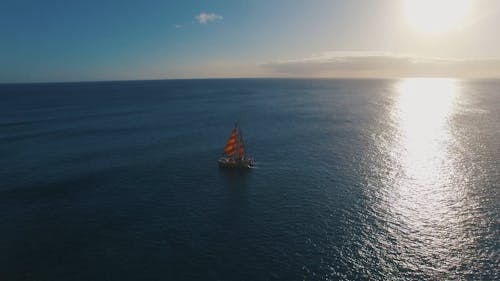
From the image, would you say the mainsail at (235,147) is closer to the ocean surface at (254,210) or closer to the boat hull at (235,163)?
the boat hull at (235,163)

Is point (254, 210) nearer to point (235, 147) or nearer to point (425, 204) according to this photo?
point (235, 147)

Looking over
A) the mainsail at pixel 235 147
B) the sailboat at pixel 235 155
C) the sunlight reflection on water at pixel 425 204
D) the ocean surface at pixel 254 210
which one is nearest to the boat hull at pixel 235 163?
the sailboat at pixel 235 155

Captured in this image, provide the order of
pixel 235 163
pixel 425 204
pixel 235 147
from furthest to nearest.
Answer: pixel 235 147
pixel 235 163
pixel 425 204

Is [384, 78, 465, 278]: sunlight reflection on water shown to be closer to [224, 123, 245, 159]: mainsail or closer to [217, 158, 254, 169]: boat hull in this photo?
[217, 158, 254, 169]: boat hull

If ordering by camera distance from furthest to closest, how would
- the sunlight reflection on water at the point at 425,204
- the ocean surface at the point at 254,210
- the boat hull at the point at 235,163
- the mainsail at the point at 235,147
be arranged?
the mainsail at the point at 235,147 → the boat hull at the point at 235,163 → the sunlight reflection on water at the point at 425,204 → the ocean surface at the point at 254,210

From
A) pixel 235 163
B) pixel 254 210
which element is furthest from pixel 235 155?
pixel 254 210

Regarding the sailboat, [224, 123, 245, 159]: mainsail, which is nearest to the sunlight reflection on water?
the sailboat

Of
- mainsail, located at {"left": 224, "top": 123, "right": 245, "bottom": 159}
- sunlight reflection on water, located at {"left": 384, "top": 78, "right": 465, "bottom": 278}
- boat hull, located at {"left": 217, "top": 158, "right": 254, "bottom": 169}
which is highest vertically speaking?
mainsail, located at {"left": 224, "top": 123, "right": 245, "bottom": 159}

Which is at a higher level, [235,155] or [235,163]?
[235,155]

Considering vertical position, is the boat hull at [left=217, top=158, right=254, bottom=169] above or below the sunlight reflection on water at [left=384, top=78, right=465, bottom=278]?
above
